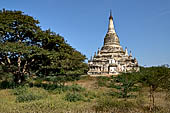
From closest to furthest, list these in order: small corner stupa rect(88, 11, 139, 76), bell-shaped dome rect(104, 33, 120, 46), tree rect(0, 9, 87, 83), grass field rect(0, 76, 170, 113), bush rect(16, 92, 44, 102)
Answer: grass field rect(0, 76, 170, 113), bush rect(16, 92, 44, 102), tree rect(0, 9, 87, 83), small corner stupa rect(88, 11, 139, 76), bell-shaped dome rect(104, 33, 120, 46)

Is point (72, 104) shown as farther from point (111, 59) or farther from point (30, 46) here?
point (111, 59)

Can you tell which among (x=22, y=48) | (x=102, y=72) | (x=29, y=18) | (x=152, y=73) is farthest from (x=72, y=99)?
(x=102, y=72)

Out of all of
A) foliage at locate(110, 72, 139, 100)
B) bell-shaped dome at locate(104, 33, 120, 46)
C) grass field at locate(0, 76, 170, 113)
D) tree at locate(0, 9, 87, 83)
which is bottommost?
A: grass field at locate(0, 76, 170, 113)

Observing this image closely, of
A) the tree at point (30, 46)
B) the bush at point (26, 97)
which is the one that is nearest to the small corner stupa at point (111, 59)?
the tree at point (30, 46)

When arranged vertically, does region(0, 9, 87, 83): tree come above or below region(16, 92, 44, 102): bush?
above

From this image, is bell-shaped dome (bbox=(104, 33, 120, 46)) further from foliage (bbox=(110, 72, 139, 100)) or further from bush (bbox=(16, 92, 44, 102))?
bush (bbox=(16, 92, 44, 102))

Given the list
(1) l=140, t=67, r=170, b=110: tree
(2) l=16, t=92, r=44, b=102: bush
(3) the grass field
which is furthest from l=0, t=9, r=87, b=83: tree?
(1) l=140, t=67, r=170, b=110: tree

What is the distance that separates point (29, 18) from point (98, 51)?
27.5 meters

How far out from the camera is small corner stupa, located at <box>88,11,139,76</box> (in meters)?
38.2

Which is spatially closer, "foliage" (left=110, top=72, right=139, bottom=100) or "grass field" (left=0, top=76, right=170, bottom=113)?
"grass field" (left=0, top=76, right=170, bottom=113)

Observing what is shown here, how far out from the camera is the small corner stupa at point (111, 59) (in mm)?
38219

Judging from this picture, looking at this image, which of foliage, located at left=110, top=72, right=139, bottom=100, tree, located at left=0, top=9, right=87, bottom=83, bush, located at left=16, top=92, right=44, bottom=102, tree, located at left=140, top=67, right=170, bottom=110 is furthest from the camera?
tree, located at left=0, top=9, right=87, bottom=83

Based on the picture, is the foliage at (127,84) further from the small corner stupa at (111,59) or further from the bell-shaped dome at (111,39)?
the bell-shaped dome at (111,39)

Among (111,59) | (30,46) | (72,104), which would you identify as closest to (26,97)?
(72,104)
